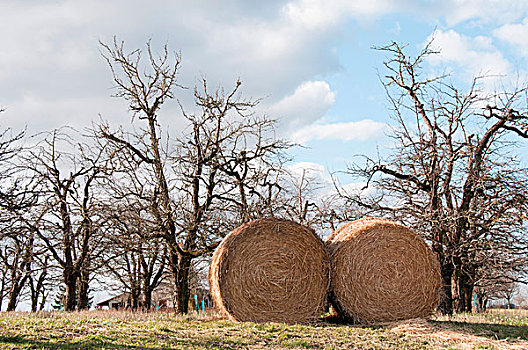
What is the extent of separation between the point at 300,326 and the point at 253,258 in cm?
169

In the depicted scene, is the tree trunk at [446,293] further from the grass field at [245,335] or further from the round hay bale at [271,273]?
the round hay bale at [271,273]

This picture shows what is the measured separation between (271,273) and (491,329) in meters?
4.21

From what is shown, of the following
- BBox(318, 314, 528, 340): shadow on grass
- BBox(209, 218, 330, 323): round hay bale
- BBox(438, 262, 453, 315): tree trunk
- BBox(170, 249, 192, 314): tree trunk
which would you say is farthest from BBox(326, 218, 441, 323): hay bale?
BBox(170, 249, 192, 314): tree trunk

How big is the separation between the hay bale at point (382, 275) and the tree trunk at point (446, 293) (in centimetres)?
151

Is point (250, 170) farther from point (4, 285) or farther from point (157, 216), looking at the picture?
point (4, 285)

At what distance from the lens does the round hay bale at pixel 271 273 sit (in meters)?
9.91

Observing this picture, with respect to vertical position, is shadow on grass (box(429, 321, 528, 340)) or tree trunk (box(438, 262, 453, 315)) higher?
tree trunk (box(438, 262, 453, 315))

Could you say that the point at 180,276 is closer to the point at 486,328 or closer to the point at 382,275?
the point at 382,275

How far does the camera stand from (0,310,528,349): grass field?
273 inches


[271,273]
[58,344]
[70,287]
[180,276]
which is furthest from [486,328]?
[70,287]

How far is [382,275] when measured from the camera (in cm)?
1042

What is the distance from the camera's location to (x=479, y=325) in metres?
9.11

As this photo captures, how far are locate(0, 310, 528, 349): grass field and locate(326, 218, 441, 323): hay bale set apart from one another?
92cm

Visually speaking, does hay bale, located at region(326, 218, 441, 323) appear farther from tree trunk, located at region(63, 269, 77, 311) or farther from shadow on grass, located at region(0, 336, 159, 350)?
tree trunk, located at region(63, 269, 77, 311)
